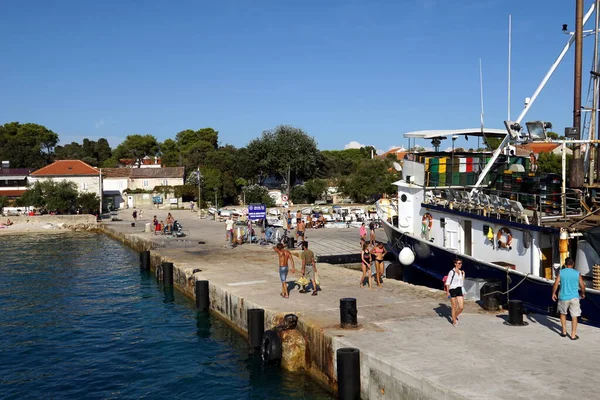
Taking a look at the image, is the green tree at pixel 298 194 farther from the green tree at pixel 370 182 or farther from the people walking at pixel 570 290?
the people walking at pixel 570 290

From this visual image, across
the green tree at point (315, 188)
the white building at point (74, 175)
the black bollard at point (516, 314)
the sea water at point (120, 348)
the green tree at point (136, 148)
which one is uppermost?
the green tree at point (136, 148)

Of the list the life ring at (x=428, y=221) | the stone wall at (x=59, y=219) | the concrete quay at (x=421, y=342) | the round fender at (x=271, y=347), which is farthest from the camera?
the stone wall at (x=59, y=219)

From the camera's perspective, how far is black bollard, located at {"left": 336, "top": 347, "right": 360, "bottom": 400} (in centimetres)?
1031

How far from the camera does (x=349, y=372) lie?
10328 mm

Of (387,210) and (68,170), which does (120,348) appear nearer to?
(387,210)

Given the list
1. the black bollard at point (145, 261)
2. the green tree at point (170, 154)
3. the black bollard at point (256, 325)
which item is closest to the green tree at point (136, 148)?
the green tree at point (170, 154)

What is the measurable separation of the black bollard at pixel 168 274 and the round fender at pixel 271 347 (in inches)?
443

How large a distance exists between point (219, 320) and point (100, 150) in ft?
405

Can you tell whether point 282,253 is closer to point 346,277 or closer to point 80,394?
point 346,277

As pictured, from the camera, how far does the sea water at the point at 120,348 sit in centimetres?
1256

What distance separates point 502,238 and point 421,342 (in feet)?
24.5

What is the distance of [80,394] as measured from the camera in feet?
41.1

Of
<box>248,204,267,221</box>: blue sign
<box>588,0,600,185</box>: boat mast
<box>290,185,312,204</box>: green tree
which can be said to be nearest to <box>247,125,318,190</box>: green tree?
<box>290,185,312,204</box>: green tree

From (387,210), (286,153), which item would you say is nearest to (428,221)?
(387,210)
